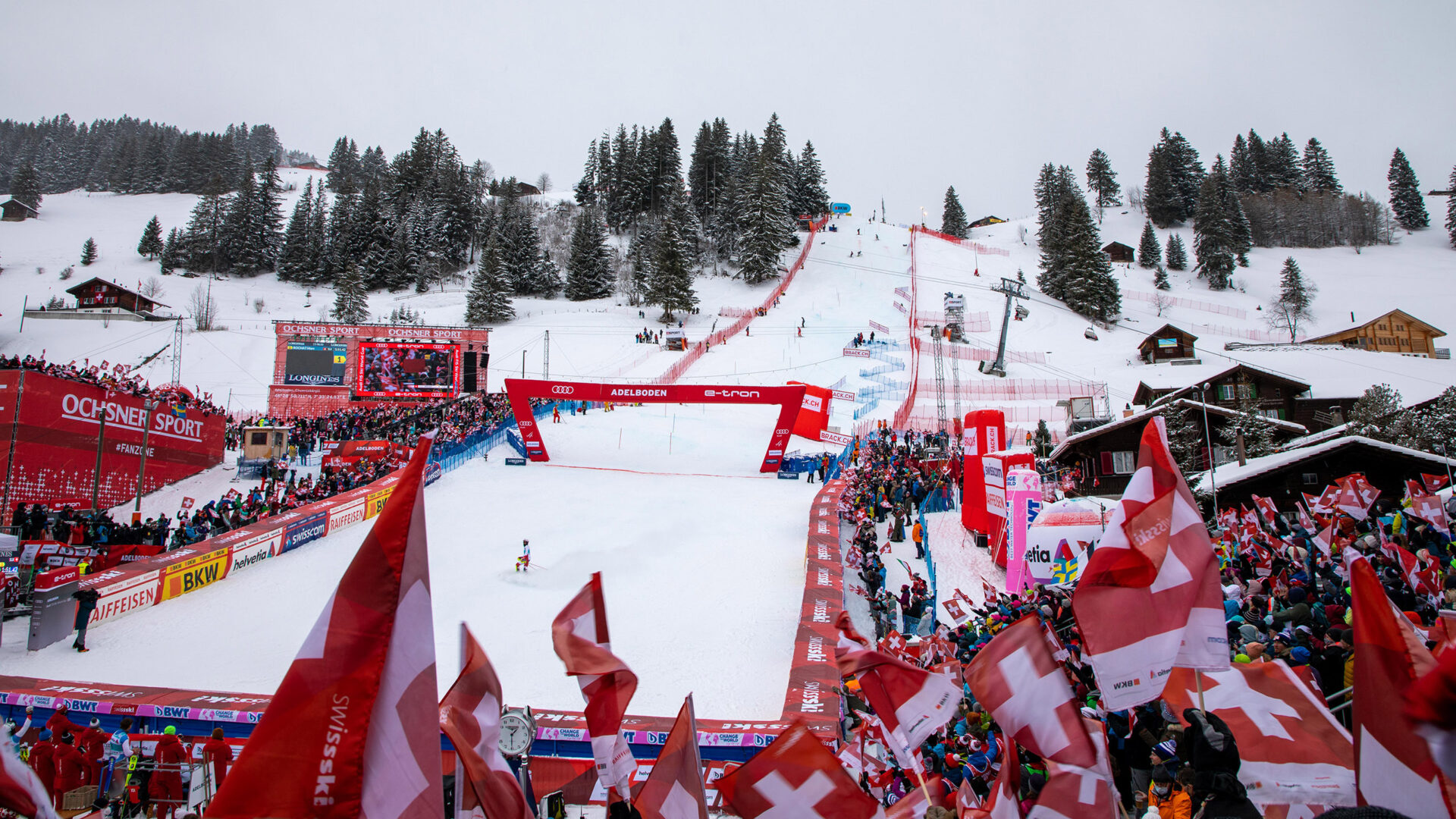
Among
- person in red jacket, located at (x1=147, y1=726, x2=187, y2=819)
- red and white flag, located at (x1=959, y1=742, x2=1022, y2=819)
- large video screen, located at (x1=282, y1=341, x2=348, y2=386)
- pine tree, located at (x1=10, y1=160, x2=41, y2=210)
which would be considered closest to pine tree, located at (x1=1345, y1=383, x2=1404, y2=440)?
red and white flag, located at (x1=959, y1=742, x2=1022, y2=819)

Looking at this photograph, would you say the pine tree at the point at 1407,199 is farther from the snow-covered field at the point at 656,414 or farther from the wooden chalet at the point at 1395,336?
the wooden chalet at the point at 1395,336

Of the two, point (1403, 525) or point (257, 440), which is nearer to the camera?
point (1403, 525)

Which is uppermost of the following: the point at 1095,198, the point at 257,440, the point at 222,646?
the point at 1095,198

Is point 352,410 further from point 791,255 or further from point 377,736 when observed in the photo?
point 791,255

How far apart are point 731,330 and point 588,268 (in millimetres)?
19170

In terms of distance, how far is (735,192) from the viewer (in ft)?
227

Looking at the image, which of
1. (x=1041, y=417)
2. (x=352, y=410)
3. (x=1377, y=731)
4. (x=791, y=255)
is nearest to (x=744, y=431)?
(x=1041, y=417)

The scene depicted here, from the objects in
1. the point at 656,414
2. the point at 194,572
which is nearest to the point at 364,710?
the point at 194,572

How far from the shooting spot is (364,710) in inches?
96.7

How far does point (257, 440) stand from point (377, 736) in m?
28.1

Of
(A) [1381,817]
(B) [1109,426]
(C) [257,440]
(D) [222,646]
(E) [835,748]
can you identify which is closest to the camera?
(A) [1381,817]

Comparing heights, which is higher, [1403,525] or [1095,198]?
[1095,198]

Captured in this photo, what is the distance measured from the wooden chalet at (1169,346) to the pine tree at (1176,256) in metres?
→ 28.2

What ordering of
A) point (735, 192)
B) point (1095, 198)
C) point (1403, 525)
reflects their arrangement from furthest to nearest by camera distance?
point (1095, 198) < point (735, 192) < point (1403, 525)
